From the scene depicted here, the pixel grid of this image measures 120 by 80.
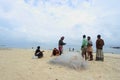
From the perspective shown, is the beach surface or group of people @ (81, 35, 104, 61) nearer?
the beach surface

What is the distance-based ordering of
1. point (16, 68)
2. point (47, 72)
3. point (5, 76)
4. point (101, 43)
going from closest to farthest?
1. point (5, 76)
2. point (47, 72)
3. point (16, 68)
4. point (101, 43)

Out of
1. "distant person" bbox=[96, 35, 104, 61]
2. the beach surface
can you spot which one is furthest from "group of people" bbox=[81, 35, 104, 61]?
the beach surface

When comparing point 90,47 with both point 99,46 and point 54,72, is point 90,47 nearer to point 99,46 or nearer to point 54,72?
point 99,46

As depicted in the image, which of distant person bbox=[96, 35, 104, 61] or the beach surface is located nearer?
the beach surface

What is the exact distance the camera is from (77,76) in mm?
11672

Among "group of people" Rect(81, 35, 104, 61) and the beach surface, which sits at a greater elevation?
"group of people" Rect(81, 35, 104, 61)

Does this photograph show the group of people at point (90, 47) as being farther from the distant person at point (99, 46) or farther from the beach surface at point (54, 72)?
the beach surface at point (54, 72)

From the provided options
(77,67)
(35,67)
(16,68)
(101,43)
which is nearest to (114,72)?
(77,67)

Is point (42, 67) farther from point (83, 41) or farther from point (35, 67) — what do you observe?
point (83, 41)

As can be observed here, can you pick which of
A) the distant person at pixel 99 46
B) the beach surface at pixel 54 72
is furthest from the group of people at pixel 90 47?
the beach surface at pixel 54 72

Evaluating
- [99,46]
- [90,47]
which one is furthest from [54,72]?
[99,46]

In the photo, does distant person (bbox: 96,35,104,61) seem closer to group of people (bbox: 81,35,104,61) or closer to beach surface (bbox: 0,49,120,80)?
group of people (bbox: 81,35,104,61)

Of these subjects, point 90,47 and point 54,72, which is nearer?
point 54,72

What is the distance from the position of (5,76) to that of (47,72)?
2177 mm
